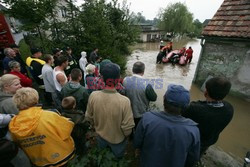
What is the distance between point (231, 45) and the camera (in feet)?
19.1

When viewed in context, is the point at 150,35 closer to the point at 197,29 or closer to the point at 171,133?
the point at 197,29

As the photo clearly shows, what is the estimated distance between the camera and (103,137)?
2.04 metres


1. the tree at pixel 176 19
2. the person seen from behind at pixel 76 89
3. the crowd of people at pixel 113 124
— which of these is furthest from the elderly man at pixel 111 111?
the tree at pixel 176 19

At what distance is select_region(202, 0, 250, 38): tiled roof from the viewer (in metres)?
5.30

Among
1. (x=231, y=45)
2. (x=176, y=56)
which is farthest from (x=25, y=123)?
(x=176, y=56)

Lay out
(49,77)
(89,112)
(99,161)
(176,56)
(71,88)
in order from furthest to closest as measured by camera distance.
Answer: (176,56)
(49,77)
(71,88)
(89,112)
(99,161)

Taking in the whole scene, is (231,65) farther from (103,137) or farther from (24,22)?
(24,22)

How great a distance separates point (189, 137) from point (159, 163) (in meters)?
0.47

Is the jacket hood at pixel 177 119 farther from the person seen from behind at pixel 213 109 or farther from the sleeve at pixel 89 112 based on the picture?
the sleeve at pixel 89 112

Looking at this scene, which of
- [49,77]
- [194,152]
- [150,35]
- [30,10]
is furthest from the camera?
[150,35]

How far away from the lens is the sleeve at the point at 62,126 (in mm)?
A: 1751

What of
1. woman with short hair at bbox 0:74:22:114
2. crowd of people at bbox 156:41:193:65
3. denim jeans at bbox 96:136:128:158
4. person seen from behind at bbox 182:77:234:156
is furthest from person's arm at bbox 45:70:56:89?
crowd of people at bbox 156:41:193:65

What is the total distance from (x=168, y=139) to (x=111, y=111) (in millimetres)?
806

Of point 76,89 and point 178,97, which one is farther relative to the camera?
point 76,89
